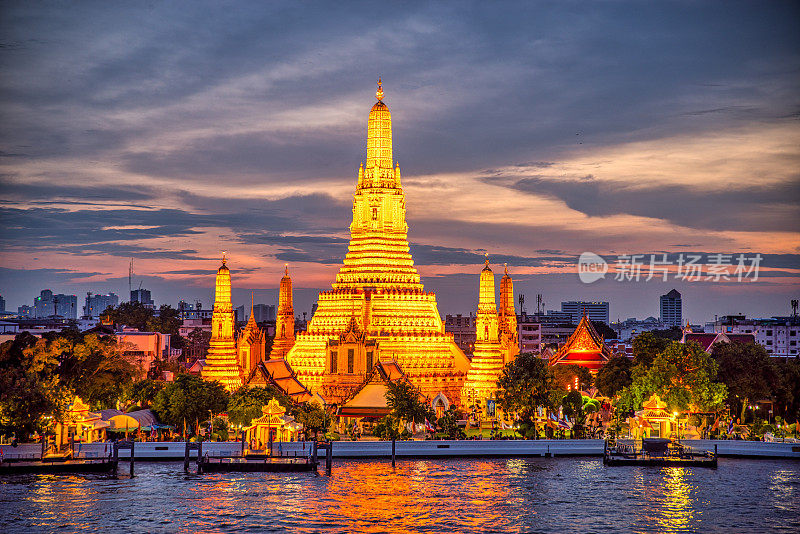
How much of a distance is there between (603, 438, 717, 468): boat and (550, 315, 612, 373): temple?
48.1 metres

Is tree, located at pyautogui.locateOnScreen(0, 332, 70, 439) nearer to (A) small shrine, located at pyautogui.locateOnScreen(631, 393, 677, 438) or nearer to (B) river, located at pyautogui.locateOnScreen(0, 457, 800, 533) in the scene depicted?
(B) river, located at pyautogui.locateOnScreen(0, 457, 800, 533)

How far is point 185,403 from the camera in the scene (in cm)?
7031

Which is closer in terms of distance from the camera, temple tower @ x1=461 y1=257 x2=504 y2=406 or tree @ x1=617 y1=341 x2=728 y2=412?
tree @ x1=617 y1=341 x2=728 y2=412

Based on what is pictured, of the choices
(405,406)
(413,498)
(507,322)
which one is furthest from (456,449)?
(507,322)

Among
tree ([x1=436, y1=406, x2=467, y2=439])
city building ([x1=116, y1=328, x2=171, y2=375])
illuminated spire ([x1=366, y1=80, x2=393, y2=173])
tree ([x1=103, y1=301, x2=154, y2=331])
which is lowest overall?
tree ([x1=436, y1=406, x2=467, y2=439])

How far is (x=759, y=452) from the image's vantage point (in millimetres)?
65625

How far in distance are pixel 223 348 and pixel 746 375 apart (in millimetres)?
39540

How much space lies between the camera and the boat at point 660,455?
207 feet

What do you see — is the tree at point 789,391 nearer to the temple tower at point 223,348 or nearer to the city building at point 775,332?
the temple tower at point 223,348

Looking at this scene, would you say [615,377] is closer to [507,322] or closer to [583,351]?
[507,322]

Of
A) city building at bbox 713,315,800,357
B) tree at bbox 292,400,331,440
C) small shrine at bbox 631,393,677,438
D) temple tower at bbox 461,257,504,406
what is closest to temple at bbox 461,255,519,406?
temple tower at bbox 461,257,504,406

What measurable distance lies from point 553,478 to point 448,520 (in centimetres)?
1237

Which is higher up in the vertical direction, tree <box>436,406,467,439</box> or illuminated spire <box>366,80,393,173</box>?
illuminated spire <box>366,80,393,173</box>

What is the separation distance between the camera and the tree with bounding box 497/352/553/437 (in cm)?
7369
